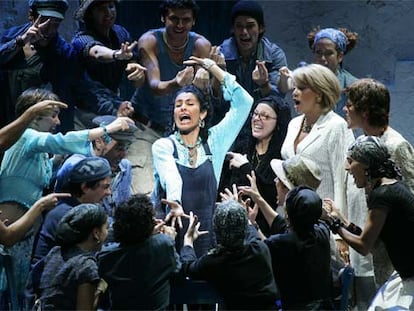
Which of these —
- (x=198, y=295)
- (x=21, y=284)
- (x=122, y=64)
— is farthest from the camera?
(x=122, y=64)

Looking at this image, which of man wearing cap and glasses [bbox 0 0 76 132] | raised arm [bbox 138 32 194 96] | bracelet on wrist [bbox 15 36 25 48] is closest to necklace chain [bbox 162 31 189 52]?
raised arm [bbox 138 32 194 96]

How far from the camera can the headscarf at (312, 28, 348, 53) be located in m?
5.57

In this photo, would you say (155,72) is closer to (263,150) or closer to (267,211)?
(263,150)

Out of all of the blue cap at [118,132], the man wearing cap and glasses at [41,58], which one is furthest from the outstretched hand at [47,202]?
the man wearing cap and glasses at [41,58]

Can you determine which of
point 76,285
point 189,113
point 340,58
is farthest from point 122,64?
point 76,285

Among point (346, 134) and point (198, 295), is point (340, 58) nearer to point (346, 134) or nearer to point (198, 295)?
point (346, 134)

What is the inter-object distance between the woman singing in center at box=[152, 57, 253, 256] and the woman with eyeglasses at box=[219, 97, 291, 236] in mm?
123

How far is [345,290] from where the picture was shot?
449 centimetres

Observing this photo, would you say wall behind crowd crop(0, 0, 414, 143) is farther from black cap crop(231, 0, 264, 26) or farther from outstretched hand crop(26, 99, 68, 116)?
outstretched hand crop(26, 99, 68, 116)

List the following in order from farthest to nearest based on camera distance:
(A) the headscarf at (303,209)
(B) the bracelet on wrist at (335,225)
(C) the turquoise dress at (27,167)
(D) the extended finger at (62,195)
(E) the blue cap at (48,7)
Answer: (E) the blue cap at (48,7)
(C) the turquoise dress at (27,167)
(D) the extended finger at (62,195)
(B) the bracelet on wrist at (335,225)
(A) the headscarf at (303,209)

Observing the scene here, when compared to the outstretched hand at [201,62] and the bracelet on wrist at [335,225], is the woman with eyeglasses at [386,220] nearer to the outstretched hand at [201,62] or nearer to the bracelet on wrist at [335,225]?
the bracelet on wrist at [335,225]

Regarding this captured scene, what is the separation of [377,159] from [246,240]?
0.67 meters

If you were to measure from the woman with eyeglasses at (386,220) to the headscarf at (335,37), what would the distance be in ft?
3.89

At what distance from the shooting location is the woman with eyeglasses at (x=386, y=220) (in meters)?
4.34
